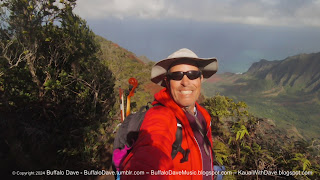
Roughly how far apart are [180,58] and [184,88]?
39 cm

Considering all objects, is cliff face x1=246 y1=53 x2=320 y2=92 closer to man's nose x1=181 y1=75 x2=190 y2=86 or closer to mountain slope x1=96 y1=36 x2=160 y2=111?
mountain slope x1=96 y1=36 x2=160 y2=111

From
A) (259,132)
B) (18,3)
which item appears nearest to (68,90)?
(18,3)

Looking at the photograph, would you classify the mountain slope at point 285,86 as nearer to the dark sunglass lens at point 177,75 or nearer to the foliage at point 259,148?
the foliage at point 259,148

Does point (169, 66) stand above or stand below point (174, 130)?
above

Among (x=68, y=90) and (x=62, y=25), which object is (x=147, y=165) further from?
(x=62, y=25)

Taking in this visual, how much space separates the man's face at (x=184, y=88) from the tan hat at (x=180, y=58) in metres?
0.12

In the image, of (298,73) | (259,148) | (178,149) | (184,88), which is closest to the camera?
(178,149)

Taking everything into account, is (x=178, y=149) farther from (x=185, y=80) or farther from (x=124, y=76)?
(x=124, y=76)

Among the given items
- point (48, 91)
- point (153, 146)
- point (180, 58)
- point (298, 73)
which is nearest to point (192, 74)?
point (180, 58)

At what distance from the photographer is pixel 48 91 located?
24.5 feet

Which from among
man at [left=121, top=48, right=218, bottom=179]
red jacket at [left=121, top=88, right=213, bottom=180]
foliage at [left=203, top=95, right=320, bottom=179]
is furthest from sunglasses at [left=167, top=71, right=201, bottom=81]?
foliage at [left=203, top=95, right=320, bottom=179]

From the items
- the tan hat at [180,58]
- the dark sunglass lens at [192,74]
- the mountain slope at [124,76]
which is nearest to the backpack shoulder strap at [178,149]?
the dark sunglass lens at [192,74]

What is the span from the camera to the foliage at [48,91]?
6.02m

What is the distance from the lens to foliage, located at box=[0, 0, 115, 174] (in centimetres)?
602
